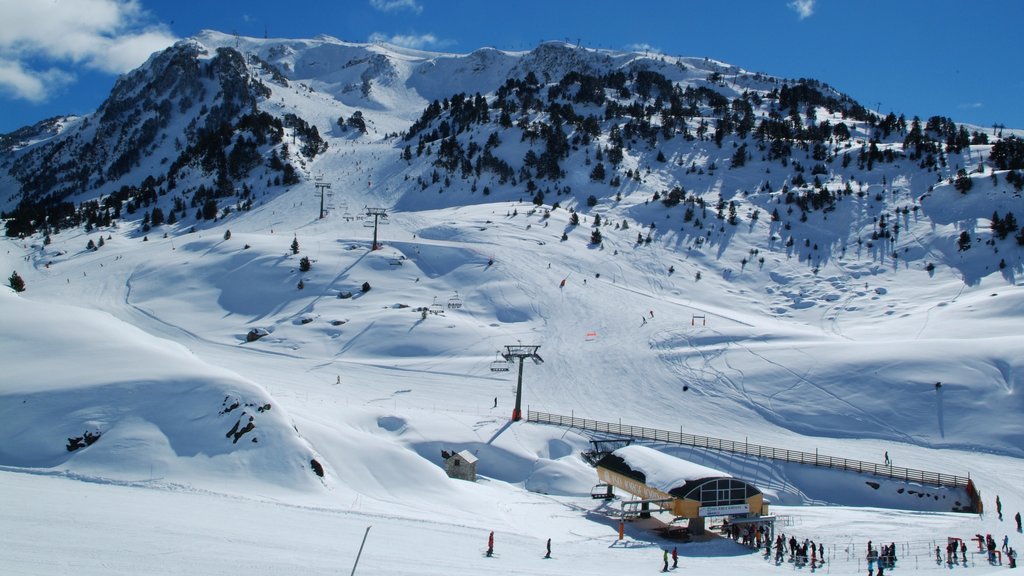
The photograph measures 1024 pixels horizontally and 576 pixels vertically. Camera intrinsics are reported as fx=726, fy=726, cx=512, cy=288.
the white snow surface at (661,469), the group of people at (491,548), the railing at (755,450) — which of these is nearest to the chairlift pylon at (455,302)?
the railing at (755,450)

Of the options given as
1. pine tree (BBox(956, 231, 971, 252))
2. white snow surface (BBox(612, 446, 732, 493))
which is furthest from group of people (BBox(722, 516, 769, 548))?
pine tree (BBox(956, 231, 971, 252))

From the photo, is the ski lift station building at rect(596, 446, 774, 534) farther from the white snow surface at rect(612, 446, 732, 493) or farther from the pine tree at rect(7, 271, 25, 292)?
the pine tree at rect(7, 271, 25, 292)

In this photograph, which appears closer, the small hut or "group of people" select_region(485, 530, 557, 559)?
"group of people" select_region(485, 530, 557, 559)

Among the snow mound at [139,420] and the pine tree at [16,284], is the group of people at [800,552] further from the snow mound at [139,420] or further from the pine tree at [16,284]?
the pine tree at [16,284]

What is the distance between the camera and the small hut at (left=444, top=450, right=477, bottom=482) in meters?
35.1

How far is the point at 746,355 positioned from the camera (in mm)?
50812

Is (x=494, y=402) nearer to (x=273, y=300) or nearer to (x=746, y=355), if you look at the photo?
(x=746, y=355)

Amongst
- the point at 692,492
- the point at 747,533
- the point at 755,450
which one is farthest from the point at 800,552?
the point at 755,450

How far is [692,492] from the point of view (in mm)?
30609

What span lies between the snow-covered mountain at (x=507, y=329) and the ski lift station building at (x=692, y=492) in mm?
1679

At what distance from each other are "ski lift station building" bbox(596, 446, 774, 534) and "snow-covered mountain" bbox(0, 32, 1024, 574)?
168cm

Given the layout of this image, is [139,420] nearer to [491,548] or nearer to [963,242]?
[491,548]

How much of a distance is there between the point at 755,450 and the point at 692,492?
10371mm

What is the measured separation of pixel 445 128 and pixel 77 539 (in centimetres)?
10727
